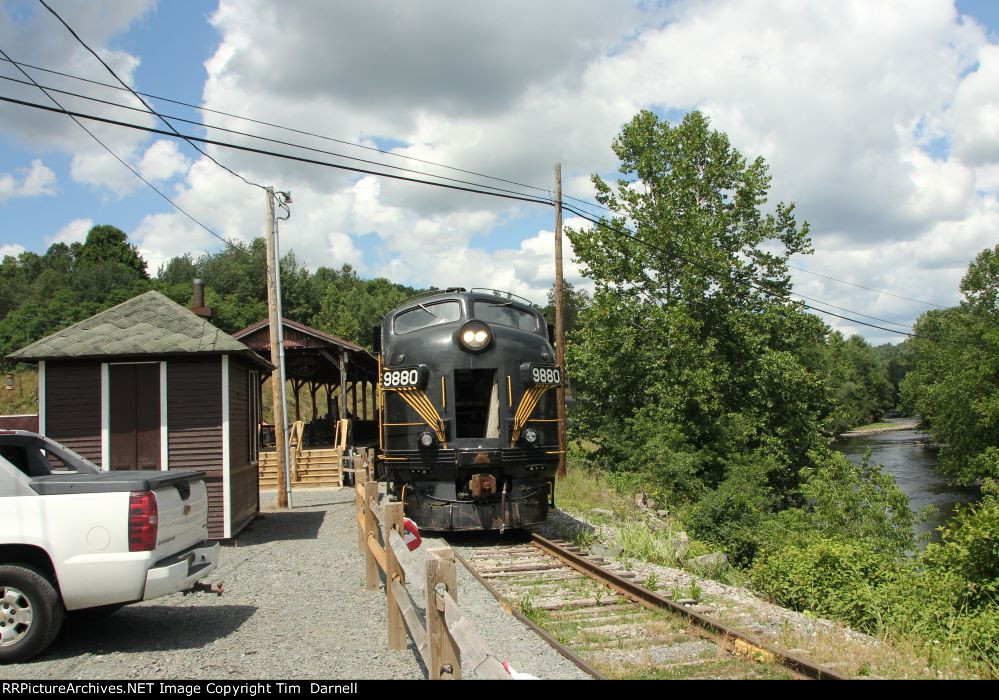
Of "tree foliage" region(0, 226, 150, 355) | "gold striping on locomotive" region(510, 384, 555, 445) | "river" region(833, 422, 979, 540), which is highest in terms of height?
"tree foliage" region(0, 226, 150, 355)

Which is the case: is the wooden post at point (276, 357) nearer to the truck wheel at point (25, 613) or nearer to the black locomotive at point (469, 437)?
the black locomotive at point (469, 437)

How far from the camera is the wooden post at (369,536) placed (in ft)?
26.8

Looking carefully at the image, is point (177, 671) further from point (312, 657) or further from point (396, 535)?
point (396, 535)

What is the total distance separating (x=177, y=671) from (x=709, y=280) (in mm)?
22578

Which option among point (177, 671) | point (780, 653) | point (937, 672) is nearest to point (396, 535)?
point (177, 671)

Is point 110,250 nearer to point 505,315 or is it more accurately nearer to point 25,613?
point 505,315

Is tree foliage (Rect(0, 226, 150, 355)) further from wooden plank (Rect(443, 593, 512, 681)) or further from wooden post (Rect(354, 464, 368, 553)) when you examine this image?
wooden plank (Rect(443, 593, 512, 681))

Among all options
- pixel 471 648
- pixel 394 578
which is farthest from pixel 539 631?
pixel 471 648

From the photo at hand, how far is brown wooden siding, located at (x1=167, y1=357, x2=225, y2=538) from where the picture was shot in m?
10.9

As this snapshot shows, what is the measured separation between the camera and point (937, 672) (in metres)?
5.69

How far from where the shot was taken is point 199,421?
36.1 ft

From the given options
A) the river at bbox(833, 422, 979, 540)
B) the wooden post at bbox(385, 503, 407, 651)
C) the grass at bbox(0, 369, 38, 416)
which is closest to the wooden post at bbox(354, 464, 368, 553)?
the wooden post at bbox(385, 503, 407, 651)

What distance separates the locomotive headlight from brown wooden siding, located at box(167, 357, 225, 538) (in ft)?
12.0

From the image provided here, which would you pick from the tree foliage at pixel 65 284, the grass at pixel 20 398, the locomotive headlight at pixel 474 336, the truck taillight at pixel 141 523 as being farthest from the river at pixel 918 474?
the tree foliage at pixel 65 284
